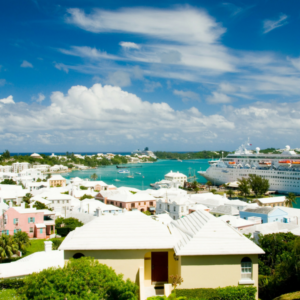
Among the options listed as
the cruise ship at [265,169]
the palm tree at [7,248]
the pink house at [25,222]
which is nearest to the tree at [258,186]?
the cruise ship at [265,169]

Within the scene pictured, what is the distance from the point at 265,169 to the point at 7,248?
215 feet

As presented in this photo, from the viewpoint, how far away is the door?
8453mm

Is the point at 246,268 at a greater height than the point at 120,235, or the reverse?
the point at 120,235

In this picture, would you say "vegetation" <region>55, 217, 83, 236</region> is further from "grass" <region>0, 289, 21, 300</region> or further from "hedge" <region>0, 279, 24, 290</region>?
"grass" <region>0, 289, 21, 300</region>

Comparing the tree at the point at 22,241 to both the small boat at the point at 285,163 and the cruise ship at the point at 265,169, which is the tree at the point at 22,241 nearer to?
the cruise ship at the point at 265,169

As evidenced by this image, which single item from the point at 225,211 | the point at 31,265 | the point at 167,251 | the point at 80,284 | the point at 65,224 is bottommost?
the point at 65,224

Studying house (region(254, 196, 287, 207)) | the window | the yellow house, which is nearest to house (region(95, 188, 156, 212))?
house (region(254, 196, 287, 207))

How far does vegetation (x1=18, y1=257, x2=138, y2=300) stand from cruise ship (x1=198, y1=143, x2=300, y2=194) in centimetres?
6364

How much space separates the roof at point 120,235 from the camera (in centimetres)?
809

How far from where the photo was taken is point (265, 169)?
2854 inches

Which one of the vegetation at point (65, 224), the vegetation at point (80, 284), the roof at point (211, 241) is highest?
the roof at point (211, 241)

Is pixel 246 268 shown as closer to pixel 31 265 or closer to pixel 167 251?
pixel 167 251

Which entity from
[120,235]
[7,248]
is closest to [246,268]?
[120,235]

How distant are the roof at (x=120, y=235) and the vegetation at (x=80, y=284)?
2.40ft
